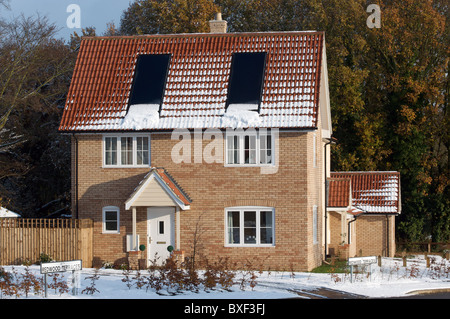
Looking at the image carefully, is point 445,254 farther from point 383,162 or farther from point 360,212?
point 383,162

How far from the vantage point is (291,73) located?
3322 centimetres

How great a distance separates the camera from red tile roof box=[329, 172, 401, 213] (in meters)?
43.5

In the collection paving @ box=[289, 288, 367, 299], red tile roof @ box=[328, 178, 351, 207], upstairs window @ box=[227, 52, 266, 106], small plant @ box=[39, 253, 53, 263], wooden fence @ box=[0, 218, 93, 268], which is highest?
A: upstairs window @ box=[227, 52, 266, 106]

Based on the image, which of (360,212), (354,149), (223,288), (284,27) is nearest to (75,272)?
(223,288)

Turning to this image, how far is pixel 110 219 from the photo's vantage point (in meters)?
33.3

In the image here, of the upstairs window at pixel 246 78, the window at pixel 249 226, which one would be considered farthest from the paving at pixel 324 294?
the upstairs window at pixel 246 78

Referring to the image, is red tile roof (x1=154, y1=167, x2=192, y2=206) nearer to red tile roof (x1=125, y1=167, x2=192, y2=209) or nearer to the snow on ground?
red tile roof (x1=125, y1=167, x2=192, y2=209)

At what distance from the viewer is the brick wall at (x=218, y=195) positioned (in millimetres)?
31922

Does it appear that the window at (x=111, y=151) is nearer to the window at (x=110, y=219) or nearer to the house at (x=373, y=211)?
the window at (x=110, y=219)

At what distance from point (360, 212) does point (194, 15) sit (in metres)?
18.6

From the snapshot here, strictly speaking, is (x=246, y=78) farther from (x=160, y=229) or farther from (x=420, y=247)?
(x=420, y=247)

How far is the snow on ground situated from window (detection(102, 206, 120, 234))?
2.38 metres

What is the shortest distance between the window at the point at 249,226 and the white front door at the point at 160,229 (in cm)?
229

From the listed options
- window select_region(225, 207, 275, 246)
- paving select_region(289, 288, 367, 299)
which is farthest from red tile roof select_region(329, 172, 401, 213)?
paving select_region(289, 288, 367, 299)
